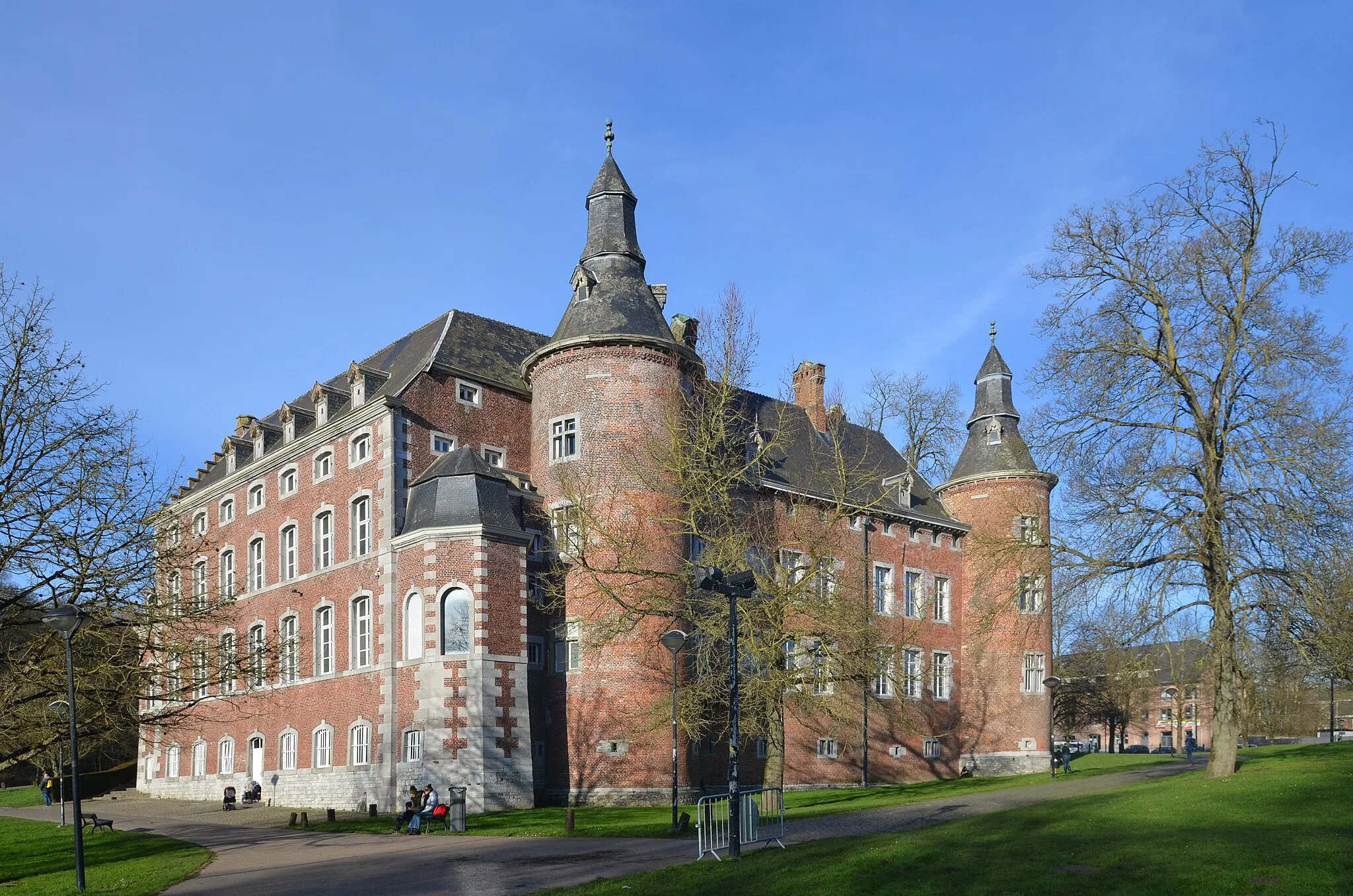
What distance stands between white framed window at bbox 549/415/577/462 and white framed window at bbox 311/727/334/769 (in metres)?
11.7

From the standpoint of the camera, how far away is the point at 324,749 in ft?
124

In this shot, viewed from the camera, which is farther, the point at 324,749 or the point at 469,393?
the point at 469,393

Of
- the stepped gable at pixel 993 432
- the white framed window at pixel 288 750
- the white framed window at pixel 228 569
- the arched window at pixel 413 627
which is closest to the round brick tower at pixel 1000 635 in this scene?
the stepped gable at pixel 993 432

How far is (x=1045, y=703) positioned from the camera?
4753 cm

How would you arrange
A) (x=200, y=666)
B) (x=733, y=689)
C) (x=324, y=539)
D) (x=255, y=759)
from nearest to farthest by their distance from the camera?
(x=733, y=689)
(x=200, y=666)
(x=324, y=539)
(x=255, y=759)

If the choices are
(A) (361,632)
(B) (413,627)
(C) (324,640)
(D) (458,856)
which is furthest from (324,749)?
(D) (458,856)

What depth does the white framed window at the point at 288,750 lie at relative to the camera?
3950cm

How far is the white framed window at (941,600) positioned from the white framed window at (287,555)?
84.5ft

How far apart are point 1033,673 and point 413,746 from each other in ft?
88.7

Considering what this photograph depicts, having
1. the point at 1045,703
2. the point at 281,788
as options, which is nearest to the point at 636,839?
the point at 281,788

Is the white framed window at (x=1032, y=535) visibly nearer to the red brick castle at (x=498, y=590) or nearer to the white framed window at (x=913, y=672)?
the red brick castle at (x=498, y=590)

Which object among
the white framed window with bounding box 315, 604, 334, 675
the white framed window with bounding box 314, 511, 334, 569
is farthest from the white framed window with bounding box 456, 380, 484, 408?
the white framed window with bounding box 315, 604, 334, 675

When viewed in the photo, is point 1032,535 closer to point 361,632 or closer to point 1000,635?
point 361,632

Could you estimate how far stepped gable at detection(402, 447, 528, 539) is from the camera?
3372 cm
